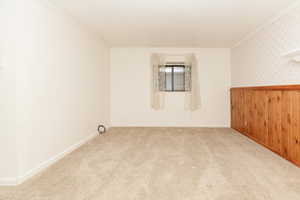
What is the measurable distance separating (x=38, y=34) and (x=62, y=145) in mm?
1537

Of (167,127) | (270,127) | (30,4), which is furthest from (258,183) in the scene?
(167,127)

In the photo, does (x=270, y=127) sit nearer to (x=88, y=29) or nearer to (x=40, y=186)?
(x=40, y=186)

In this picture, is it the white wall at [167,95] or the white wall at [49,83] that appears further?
the white wall at [167,95]

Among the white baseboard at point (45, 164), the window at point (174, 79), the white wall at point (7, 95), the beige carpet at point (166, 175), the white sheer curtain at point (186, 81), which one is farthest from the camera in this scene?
the window at point (174, 79)

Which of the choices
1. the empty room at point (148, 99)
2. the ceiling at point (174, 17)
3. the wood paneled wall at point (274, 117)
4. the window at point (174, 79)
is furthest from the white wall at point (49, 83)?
the wood paneled wall at point (274, 117)

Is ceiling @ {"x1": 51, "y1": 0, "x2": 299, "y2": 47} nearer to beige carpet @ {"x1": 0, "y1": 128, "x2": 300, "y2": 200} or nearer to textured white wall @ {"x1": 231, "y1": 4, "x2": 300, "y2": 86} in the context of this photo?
textured white wall @ {"x1": 231, "y1": 4, "x2": 300, "y2": 86}

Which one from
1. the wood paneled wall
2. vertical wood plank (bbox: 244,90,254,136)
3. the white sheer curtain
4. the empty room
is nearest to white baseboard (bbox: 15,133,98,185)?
the empty room

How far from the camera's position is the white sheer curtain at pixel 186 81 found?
5199 mm

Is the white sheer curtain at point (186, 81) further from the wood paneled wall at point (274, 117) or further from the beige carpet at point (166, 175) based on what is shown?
the beige carpet at point (166, 175)

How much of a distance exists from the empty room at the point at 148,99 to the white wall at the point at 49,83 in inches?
0.6

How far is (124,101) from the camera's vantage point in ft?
17.6

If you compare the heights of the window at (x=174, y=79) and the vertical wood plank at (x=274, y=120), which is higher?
the window at (x=174, y=79)

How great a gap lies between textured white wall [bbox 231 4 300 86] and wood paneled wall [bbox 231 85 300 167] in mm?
213

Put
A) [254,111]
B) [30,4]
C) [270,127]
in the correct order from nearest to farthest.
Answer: [30,4]
[270,127]
[254,111]
